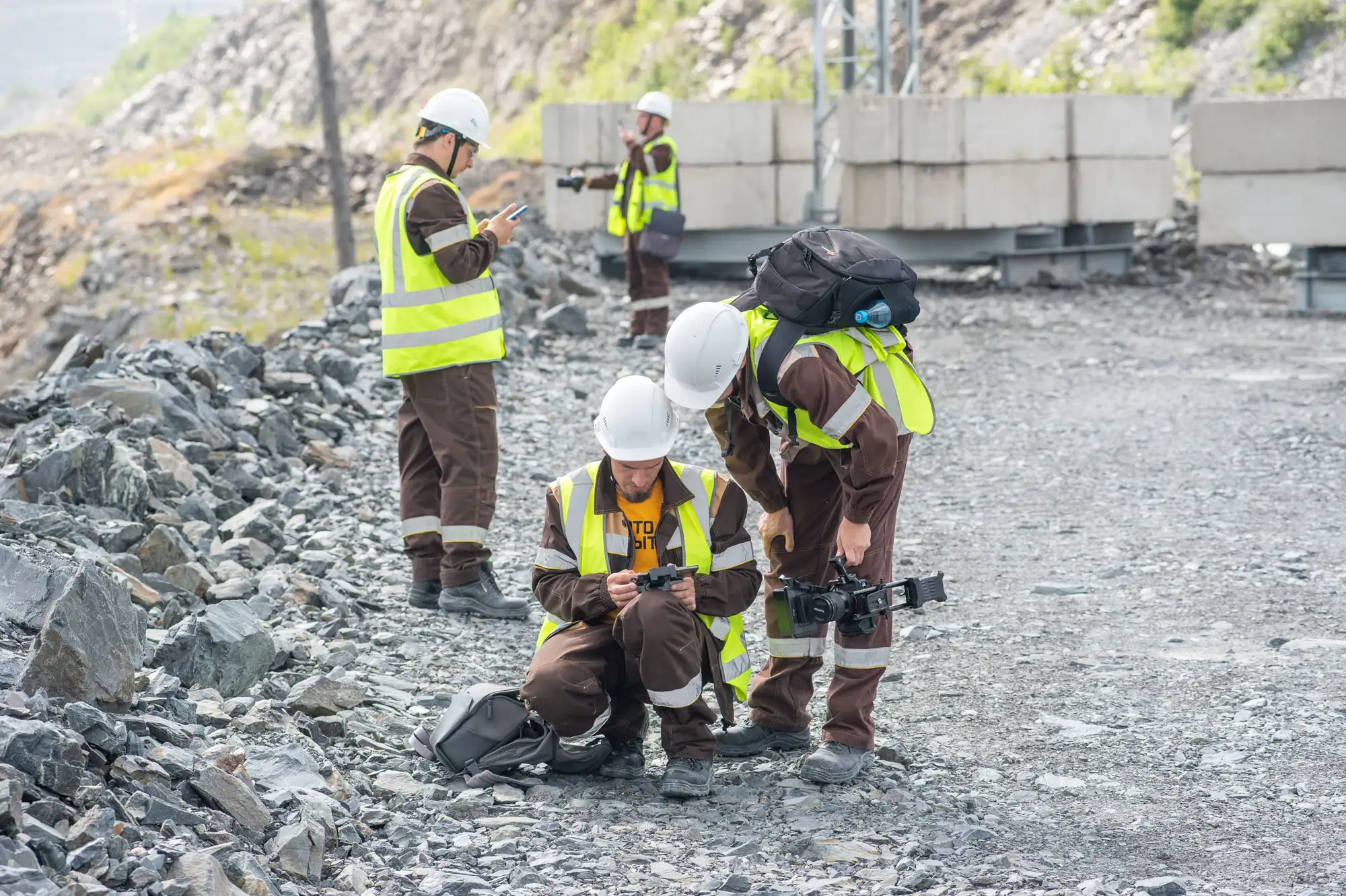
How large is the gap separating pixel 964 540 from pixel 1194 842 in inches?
127

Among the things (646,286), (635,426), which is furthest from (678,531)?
(646,286)

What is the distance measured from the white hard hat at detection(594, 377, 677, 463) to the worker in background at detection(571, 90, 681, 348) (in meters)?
7.22

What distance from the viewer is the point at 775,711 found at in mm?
4441

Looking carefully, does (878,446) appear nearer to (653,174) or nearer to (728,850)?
(728,850)

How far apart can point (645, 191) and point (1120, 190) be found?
24.2ft

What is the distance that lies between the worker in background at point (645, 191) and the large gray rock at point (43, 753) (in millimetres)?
8365

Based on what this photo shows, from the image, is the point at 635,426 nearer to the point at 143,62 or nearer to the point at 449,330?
the point at 449,330

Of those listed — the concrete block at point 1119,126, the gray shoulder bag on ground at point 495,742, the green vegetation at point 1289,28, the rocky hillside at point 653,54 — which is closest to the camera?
the gray shoulder bag on ground at point 495,742

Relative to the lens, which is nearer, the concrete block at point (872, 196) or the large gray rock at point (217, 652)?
the large gray rock at point (217, 652)

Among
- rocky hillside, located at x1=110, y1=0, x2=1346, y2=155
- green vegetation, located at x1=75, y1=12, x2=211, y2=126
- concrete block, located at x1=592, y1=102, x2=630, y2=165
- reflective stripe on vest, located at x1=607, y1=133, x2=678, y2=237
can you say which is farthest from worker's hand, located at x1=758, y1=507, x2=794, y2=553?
green vegetation, located at x1=75, y1=12, x2=211, y2=126

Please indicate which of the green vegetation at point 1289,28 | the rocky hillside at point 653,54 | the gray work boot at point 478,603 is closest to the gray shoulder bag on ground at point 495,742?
the gray work boot at point 478,603

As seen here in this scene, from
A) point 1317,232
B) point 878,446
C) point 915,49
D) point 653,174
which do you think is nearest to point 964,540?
point 878,446

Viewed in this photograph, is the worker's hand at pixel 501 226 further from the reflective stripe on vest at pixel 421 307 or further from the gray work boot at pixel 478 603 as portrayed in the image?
the gray work boot at pixel 478 603

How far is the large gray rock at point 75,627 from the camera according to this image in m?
3.50
